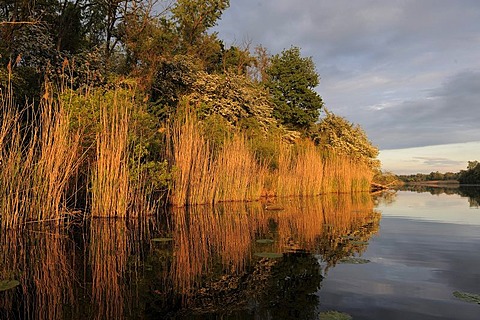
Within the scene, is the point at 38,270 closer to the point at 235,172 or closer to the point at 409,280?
the point at 409,280

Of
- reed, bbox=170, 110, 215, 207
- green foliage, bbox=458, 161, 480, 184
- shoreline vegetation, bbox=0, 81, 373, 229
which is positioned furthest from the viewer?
green foliage, bbox=458, 161, 480, 184

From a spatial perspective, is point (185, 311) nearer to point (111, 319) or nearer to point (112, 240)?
point (111, 319)

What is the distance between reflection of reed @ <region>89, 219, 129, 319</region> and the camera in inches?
95.6

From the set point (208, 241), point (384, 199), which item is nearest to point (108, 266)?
point (208, 241)

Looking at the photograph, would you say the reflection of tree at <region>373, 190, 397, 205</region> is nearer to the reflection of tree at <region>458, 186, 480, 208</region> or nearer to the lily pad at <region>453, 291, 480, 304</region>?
the reflection of tree at <region>458, 186, 480, 208</region>

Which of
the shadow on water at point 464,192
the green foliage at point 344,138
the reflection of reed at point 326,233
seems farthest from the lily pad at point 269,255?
the green foliage at point 344,138

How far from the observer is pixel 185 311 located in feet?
7.71

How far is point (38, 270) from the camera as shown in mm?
3227

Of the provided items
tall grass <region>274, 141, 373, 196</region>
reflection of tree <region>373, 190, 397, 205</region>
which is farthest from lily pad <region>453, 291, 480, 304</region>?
reflection of tree <region>373, 190, 397, 205</region>

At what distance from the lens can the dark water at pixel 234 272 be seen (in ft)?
7.94

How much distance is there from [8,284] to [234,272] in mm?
1820

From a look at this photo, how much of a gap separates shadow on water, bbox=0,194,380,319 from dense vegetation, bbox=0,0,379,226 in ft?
3.45

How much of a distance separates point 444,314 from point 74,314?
240 centimetres

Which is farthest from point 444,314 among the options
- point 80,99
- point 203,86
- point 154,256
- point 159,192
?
point 203,86
